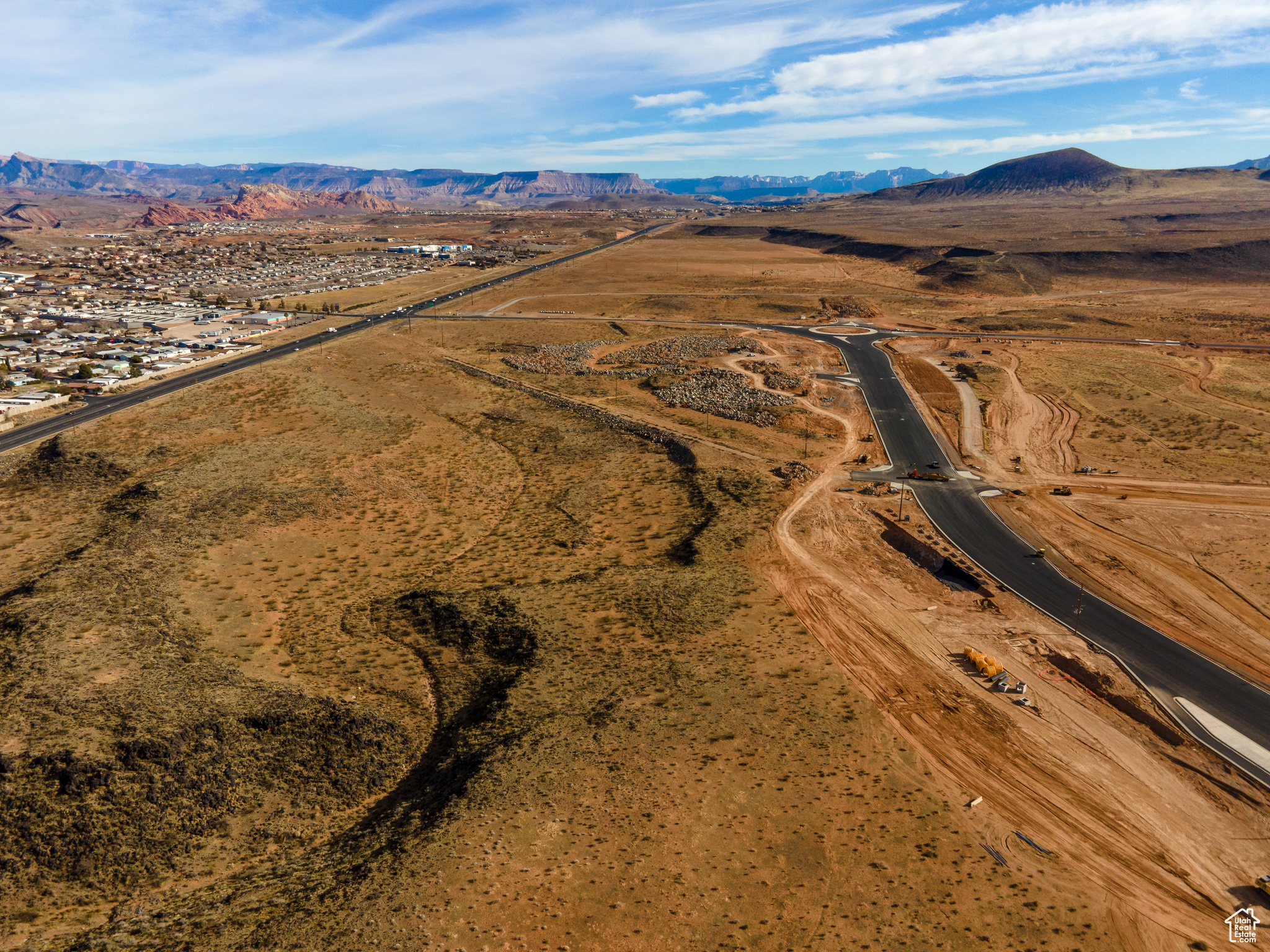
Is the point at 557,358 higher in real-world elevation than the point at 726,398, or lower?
higher

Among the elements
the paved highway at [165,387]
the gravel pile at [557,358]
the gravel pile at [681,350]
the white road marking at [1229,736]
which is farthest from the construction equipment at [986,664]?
the paved highway at [165,387]

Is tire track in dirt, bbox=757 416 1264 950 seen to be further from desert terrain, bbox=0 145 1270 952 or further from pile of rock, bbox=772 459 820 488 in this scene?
pile of rock, bbox=772 459 820 488

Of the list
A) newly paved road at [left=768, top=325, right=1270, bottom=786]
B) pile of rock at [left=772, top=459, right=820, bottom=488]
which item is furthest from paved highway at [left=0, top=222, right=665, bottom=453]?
newly paved road at [left=768, top=325, right=1270, bottom=786]

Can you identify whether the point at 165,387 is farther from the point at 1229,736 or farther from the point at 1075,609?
the point at 1229,736

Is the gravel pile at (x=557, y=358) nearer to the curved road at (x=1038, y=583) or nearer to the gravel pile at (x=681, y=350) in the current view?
the gravel pile at (x=681, y=350)

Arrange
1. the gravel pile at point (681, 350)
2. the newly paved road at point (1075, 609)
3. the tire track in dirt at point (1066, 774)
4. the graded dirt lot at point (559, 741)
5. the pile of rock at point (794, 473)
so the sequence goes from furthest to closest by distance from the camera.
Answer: the gravel pile at point (681, 350) → the pile of rock at point (794, 473) → the newly paved road at point (1075, 609) → the tire track in dirt at point (1066, 774) → the graded dirt lot at point (559, 741)

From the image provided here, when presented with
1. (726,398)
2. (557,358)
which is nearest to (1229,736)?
(726,398)

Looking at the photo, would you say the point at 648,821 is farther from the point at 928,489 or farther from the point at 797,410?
the point at 797,410
